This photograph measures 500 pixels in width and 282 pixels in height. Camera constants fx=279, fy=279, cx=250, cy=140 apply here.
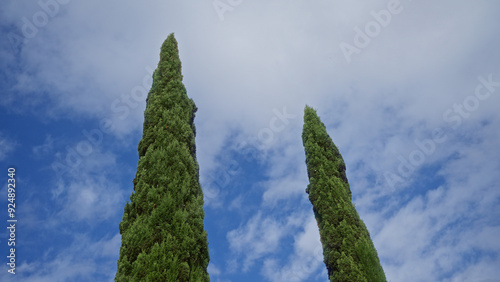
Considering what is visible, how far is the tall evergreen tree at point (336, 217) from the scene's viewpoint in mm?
9156

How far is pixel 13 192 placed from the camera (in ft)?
30.4

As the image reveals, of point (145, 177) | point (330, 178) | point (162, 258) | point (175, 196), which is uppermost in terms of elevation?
point (330, 178)

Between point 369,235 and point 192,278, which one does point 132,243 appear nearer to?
point 192,278

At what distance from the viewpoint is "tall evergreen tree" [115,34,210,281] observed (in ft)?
20.0

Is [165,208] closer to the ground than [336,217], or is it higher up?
closer to the ground

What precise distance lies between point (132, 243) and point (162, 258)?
0.88 metres

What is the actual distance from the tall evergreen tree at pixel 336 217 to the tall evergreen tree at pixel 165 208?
4974 mm

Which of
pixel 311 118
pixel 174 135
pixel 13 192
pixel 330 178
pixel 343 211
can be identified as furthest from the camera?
pixel 311 118

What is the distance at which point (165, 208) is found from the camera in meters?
6.86

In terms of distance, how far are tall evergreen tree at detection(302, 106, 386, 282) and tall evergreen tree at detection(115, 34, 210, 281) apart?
4.97 metres

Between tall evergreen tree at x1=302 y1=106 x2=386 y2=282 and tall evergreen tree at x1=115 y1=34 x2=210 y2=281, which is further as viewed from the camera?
tall evergreen tree at x1=302 y1=106 x2=386 y2=282

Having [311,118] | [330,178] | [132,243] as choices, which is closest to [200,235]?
[132,243]

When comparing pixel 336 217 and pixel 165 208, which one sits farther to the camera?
pixel 336 217

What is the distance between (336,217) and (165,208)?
21.3 ft
